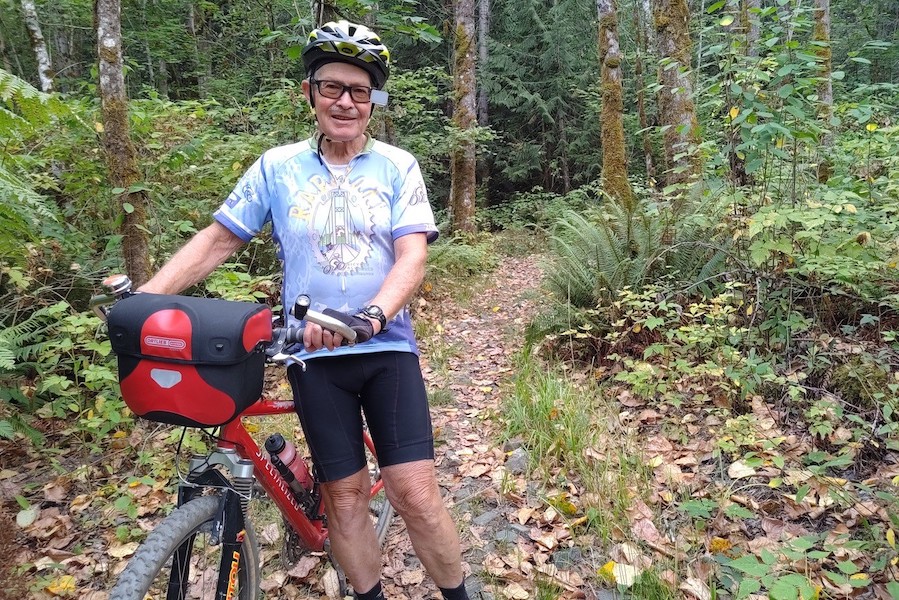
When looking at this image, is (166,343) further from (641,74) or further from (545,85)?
(545,85)

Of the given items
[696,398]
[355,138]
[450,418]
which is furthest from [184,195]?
[696,398]

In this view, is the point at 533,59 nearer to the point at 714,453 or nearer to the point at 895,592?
the point at 714,453

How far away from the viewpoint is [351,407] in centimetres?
228

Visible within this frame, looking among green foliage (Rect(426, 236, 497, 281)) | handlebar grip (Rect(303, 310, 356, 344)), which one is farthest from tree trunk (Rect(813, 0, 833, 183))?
green foliage (Rect(426, 236, 497, 281))

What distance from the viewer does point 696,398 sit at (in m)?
3.93

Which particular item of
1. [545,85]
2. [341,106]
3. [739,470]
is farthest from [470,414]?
[545,85]

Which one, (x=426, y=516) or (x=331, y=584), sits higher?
(x=426, y=516)

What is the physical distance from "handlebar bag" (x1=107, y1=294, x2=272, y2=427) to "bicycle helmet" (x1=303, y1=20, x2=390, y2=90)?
1.06 metres

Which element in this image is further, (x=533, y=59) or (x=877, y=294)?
(x=533, y=59)

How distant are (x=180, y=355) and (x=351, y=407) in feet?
2.79

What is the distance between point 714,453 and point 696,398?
605 mm

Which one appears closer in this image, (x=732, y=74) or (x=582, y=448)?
(x=582, y=448)

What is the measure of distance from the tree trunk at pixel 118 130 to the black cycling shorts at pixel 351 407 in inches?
117

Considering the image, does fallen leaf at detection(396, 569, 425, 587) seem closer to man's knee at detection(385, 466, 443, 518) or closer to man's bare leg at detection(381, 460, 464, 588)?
man's bare leg at detection(381, 460, 464, 588)
